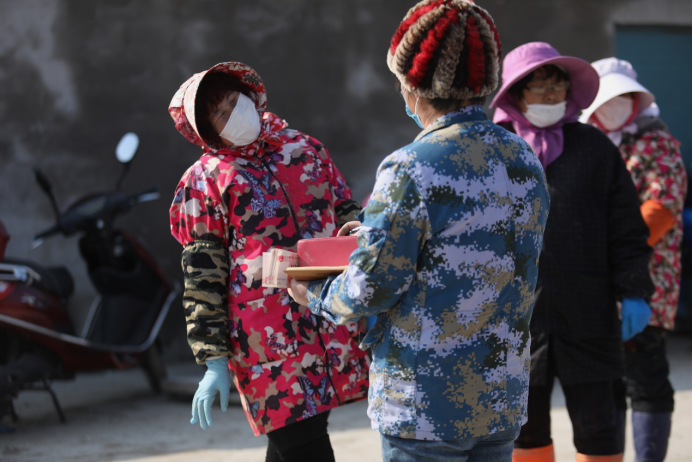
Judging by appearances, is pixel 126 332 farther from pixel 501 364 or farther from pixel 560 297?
pixel 501 364

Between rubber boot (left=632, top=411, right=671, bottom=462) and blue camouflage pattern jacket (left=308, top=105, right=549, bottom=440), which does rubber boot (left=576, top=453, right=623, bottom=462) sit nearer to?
rubber boot (left=632, top=411, right=671, bottom=462)

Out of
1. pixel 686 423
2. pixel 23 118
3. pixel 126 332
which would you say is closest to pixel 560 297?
pixel 686 423

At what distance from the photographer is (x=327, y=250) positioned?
6.39 ft

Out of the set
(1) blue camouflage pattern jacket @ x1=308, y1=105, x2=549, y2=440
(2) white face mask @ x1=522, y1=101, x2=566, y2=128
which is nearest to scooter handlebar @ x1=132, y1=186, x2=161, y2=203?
(2) white face mask @ x1=522, y1=101, x2=566, y2=128

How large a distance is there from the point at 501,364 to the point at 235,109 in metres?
1.14

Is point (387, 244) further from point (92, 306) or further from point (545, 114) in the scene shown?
point (92, 306)

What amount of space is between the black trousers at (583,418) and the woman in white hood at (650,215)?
63 cm

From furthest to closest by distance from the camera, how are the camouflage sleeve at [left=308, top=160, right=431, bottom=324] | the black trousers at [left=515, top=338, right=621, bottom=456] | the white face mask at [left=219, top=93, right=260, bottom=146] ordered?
the black trousers at [left=515, top=338, right=621, bottom=456]
the white face mask at [left=219, top=93, right=260, bottom=146]
the camouflage sleeve at [left=308, top=160, right=431, bottom=324]

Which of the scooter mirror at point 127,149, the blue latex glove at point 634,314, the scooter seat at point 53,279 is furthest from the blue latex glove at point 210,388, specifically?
the scooter mirror at point 127,149

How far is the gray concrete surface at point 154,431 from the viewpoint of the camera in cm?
425

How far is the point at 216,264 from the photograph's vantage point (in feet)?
7.68

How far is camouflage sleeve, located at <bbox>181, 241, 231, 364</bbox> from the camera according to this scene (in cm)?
231

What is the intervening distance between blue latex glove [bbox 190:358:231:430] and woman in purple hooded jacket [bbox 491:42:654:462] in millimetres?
1164

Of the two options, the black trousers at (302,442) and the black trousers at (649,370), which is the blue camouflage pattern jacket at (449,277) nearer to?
the black trousers at (302,442)
